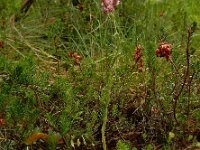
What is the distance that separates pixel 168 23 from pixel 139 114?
1696mm

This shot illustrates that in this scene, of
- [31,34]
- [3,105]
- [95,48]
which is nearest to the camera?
[3,105]

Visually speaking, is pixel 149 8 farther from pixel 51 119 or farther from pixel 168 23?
pixel 51 119

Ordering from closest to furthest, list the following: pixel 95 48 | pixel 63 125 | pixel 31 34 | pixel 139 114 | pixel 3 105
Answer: pixel 63 125
pixel 3 105
pixel 139 114
pixel 95 48
pixel 31 34

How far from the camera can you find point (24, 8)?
3.75m

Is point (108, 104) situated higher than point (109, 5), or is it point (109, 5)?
point (109, 5)

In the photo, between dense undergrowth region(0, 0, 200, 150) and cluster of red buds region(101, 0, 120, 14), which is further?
cluster of red buds region(101, 0, 120, 14)

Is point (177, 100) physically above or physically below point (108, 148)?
above

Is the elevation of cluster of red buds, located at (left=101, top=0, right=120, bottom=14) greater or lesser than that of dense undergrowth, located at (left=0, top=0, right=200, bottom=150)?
greater

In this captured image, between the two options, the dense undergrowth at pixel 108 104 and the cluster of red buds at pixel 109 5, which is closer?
the dense undergrowth at pixel 108 104

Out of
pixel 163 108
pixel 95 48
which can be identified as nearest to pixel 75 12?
pixel 95 48

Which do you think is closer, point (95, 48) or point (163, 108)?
point (163, 108)

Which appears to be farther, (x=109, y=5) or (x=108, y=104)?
(x=109, y=5)

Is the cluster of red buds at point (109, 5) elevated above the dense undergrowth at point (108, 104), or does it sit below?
above

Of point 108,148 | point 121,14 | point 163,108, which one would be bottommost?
point 108,148
